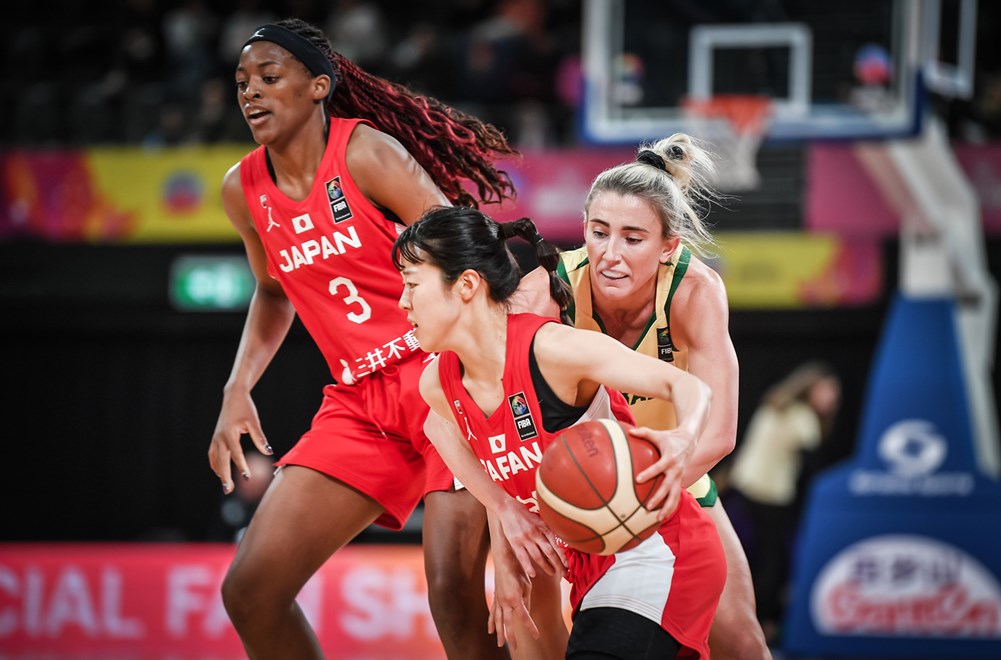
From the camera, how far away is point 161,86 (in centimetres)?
1264

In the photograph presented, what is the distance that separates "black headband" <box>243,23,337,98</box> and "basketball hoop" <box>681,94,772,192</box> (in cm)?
507

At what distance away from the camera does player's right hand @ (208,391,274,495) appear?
3973mm

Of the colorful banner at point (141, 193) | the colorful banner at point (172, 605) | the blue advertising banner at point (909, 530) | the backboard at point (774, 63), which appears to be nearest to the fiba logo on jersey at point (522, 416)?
the colorful banner at point (172, 605)

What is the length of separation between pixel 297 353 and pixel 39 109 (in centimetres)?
331

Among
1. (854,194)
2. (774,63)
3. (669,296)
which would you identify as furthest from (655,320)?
(854,194)

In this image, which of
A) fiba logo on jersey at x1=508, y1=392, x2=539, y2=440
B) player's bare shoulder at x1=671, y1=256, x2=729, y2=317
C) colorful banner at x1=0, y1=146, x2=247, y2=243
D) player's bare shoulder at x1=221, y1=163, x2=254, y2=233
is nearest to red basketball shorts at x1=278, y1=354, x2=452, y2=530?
fiba logo on jersey at x1=508, y1=392, x2=539, y2=440

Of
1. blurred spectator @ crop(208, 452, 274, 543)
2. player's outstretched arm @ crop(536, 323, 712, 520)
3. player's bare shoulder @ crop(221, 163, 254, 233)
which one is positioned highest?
player's bare shoulder @ crop(221, 163, 254, 233)

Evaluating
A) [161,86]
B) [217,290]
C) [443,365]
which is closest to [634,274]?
[443,365]

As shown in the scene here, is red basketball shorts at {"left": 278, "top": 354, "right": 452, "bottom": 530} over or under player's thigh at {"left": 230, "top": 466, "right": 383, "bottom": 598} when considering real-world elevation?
over

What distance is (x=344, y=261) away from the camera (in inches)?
146

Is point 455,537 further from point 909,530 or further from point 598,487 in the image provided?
point 909,530

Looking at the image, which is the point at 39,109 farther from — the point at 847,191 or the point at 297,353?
the point at 847,191

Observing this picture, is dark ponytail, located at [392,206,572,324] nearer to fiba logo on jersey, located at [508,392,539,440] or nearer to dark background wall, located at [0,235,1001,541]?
fiba logo on jersey, located at [508,392,539,440]

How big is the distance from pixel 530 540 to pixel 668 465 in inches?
19.3
